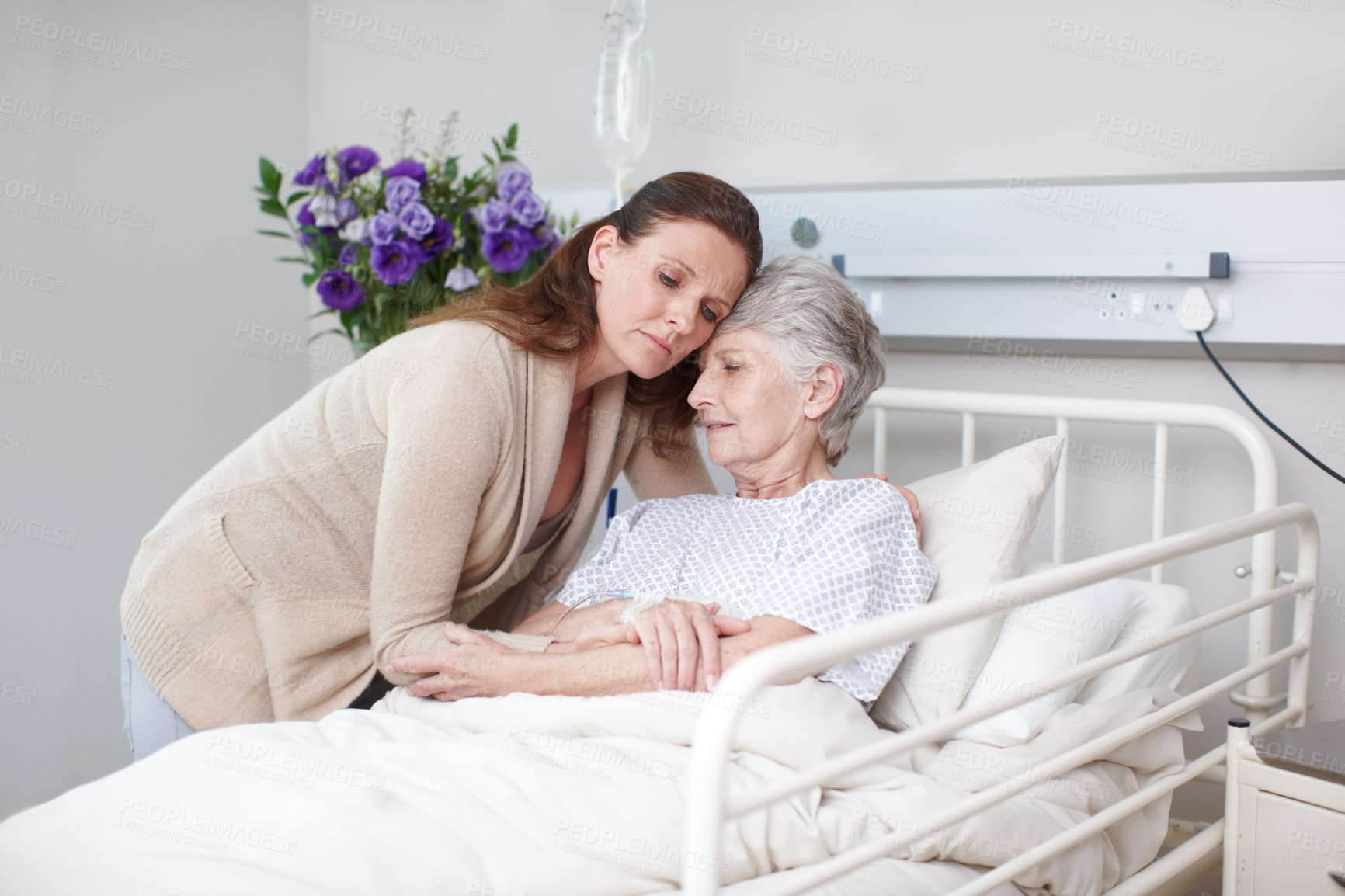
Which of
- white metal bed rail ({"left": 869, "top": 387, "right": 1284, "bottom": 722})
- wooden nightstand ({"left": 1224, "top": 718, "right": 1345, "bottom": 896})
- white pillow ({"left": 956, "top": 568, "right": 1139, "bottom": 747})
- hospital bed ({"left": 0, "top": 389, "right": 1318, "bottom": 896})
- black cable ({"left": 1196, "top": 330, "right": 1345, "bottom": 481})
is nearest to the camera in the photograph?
hospital bed ({"left": 0, "top": 389, "right": 1318, "bottom": 896})

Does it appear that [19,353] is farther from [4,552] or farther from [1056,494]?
[1056,494]

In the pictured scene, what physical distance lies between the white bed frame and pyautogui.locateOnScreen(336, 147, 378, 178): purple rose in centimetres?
100

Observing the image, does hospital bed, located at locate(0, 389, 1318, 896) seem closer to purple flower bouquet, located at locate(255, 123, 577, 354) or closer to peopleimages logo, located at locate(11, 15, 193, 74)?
purple flower bouquet, located at locate(255, 123, 577, 354)

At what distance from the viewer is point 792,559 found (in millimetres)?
1369

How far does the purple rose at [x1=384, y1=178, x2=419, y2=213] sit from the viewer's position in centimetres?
188

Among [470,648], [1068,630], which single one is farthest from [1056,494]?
[470,648]

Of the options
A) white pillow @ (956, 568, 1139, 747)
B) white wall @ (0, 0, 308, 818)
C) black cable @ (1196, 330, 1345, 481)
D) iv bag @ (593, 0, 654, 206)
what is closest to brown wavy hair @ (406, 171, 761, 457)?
iv bag @ (593, 0, 654, 206)

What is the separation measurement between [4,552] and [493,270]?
42.0 inches

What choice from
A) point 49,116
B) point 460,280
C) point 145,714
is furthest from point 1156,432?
point 49,116

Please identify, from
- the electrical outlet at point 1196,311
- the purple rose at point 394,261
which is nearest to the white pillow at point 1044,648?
the electrical outlet at point 1196,311

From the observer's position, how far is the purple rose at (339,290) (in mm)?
1970

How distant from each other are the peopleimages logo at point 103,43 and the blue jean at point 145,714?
130 centimetres

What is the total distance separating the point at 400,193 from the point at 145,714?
3.11ft

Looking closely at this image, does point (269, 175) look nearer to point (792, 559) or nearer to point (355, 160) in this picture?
point (355, 160)
